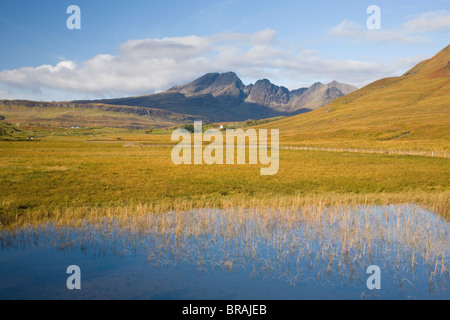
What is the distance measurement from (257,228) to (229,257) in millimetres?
4334

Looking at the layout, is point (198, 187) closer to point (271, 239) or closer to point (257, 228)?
point (257, 228)

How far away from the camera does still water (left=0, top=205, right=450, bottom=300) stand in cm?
1074

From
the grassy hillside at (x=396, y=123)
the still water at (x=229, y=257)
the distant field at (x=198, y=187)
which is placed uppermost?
the grassy hillside at (x=396, y=123)

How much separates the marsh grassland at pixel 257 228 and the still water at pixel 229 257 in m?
0.06

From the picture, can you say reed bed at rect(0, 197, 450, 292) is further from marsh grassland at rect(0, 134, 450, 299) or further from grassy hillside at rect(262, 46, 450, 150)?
grassy hillside at rect(262, 46, 450, 150)

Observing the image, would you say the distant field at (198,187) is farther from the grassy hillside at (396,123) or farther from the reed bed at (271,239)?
the grassy hillside at (396,123)

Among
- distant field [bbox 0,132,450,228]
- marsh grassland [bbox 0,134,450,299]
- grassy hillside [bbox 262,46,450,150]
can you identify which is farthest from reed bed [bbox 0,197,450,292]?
grassy hillside [bbox 262,46,450,150]

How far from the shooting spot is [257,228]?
683 inches

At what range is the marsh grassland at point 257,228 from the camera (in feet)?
38.7

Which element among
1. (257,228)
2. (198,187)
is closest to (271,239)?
(257,228)

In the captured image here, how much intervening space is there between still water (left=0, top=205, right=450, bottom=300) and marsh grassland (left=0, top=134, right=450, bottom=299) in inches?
2.4

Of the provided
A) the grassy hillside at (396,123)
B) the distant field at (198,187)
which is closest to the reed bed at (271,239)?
the distant field at (198,187)

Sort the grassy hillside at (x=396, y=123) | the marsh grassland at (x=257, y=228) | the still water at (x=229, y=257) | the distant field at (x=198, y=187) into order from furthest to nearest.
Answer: the grassy hillside at (x=396, y=123), the distant field at (x=198, y=187), the marsh grassland at (x=257, y=228), the still water at (x=229, y=257)
